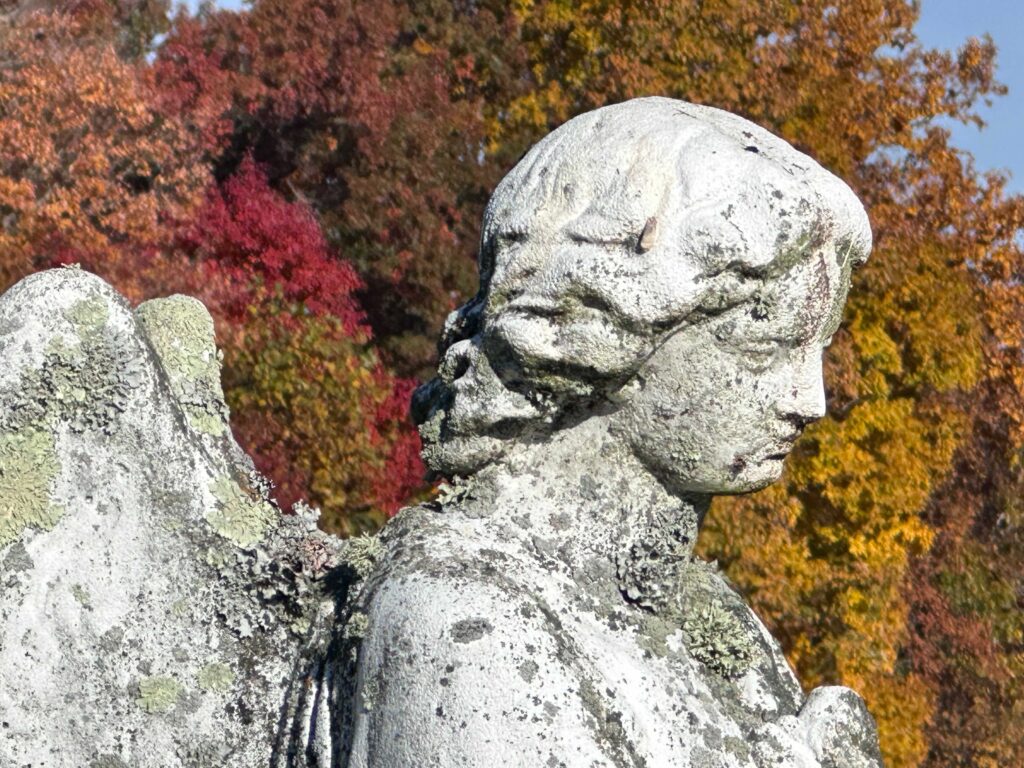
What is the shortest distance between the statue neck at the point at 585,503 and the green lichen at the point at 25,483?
2.43ft

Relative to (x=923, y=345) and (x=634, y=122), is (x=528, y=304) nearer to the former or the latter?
(x=634, y=122)

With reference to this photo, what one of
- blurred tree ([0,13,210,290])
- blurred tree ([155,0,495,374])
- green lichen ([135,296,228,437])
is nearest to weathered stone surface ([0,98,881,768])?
green lichen ([135,296,228,437])

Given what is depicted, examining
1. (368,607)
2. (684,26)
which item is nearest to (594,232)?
(368,607)

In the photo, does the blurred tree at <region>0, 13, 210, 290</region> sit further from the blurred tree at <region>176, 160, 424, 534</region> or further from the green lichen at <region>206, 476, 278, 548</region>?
the green lichen at <region>206, 476, 278, 548</region>

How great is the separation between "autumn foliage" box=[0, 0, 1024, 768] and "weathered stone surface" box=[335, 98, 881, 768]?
1007cm

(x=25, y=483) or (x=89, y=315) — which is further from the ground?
(x=89, y=315)

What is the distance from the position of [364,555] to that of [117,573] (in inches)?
17.6

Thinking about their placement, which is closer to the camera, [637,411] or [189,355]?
[637,411]

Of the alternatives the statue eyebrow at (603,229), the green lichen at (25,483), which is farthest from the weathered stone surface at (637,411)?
the green lichen at (25,483)

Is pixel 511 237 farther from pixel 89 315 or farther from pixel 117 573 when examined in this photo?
pixel 117 573

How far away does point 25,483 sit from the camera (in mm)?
2820

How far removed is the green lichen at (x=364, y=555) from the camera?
2727 mm

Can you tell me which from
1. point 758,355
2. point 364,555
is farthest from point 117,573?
point 758,355

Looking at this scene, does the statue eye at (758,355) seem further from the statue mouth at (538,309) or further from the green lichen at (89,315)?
the green lichen at (89,315)
